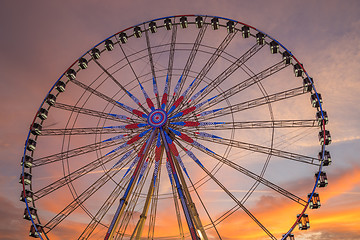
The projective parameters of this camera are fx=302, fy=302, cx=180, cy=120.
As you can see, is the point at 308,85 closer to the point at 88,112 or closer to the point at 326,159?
the point at 326,159

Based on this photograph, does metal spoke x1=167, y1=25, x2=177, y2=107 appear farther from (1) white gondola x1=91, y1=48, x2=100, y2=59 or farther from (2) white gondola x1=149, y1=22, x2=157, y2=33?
(1) white gondola x1=91, y1=48, x2=100, y2=59

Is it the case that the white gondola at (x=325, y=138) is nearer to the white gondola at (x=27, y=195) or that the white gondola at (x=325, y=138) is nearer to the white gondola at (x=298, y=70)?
the white gondola at (x=298, y=70)

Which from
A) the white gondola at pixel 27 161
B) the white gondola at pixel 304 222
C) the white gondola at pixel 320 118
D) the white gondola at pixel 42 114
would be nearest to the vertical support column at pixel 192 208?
the white gondola at pixel 304 222

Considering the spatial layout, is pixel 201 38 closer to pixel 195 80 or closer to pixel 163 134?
pixel 195 80

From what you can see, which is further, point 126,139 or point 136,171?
point 126,139

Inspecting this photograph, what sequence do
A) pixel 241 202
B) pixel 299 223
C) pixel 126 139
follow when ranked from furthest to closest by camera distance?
1. pixel 126 139
2. pixel 241 202
3. pixel 299 223

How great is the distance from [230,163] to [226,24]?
10.1 m

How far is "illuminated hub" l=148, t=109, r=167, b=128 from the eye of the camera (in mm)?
18219

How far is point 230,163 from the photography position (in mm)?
17891

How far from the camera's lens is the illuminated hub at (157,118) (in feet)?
59.8

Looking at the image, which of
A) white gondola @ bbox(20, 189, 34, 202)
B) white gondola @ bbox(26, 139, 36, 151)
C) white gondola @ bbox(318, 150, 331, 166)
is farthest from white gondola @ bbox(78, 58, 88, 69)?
white gondola @ bbox(318, 150, 331, 166)

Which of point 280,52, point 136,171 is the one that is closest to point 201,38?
point 280,52

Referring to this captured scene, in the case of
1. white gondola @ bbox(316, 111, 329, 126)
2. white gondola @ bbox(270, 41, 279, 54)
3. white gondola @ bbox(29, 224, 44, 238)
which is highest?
white gondola @ bbox(270, 41, 279, 54)

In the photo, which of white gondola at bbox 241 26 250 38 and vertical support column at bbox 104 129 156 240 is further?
white gondola at bbox 241 26 250 38
